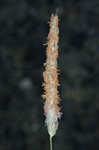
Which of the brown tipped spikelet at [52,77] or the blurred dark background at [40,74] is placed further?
the blurred dark background at [40,74]

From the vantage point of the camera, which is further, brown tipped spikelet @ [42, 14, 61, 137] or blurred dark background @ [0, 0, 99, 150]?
blurred dark background @ [0, 0, 99, 150]

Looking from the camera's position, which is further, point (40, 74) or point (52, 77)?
point (40, 74)

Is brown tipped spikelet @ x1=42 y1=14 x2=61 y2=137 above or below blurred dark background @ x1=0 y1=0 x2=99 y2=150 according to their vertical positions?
below

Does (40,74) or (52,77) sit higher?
(40,74)

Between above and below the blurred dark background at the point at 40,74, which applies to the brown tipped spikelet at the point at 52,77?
below
